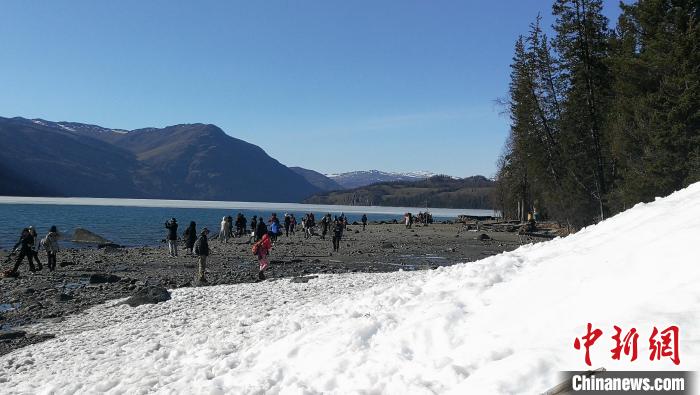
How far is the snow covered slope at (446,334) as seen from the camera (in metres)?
5.15

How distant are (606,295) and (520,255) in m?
4.02

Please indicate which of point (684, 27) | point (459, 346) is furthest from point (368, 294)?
point (684, 27)

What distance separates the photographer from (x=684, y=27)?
78.7ft

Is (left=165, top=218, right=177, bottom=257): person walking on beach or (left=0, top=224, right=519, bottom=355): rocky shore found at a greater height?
(left=165, top=218, right=177, bottom=257): person walking on beach

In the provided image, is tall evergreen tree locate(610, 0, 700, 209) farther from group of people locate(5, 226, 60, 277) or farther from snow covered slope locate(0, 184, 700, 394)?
group of people locate(5, 226, 60, 277)

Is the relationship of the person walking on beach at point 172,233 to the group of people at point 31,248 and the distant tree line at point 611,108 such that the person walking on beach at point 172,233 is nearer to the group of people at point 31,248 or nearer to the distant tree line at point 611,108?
the group of people at point 31,248

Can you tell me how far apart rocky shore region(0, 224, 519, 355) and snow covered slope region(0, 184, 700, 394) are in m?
3.69

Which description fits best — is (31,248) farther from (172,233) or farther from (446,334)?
(446,334)

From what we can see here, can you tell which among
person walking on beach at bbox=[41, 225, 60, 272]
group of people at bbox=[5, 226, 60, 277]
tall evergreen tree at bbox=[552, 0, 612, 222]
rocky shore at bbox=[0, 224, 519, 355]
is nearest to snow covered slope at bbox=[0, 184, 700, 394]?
rocky shore at bbox=[0, 224, 519, 355]

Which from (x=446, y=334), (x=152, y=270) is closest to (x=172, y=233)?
(x=152, y=270)

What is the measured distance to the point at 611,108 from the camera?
30.3 meters

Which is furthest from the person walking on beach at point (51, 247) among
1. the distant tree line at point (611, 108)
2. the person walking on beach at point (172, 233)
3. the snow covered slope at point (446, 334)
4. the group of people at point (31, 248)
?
the distant tree line at point (611, 108)

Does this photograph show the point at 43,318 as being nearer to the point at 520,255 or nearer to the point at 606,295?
the point at 520,255

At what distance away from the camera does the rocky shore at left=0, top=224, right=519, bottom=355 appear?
49.2ft
